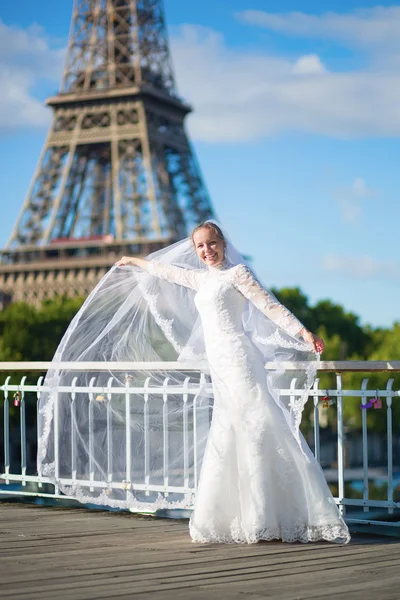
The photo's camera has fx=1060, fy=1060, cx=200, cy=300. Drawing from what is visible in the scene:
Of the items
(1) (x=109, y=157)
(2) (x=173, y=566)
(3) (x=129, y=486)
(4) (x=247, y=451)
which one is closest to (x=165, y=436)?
(3) (x=129, y=486)

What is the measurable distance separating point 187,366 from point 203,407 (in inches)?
12.4

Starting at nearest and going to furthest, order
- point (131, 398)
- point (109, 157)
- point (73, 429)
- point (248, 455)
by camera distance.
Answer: point (248, 455)
point (131, 398)
point (73, 429)
point (109, 157)

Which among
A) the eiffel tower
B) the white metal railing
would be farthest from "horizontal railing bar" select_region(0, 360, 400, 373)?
the eiffel tower

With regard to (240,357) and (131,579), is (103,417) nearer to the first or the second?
(240,357)

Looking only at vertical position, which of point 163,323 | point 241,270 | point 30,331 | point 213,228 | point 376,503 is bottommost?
point 376,503

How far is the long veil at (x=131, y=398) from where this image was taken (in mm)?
7199

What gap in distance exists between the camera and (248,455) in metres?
6.32

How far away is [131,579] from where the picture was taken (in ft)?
16.7

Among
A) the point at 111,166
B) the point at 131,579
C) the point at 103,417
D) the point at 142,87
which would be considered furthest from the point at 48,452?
the point at 111,166

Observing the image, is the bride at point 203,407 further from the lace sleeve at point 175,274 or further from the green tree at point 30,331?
the green tree at point 30,331

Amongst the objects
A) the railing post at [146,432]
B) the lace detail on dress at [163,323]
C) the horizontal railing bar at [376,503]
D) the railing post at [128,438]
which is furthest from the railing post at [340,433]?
the railing post at [128,438]

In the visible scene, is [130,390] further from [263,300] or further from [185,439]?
[263,300]

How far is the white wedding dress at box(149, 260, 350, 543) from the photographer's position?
245 inches

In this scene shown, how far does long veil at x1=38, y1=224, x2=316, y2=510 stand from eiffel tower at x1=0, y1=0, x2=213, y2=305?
4856 cm
